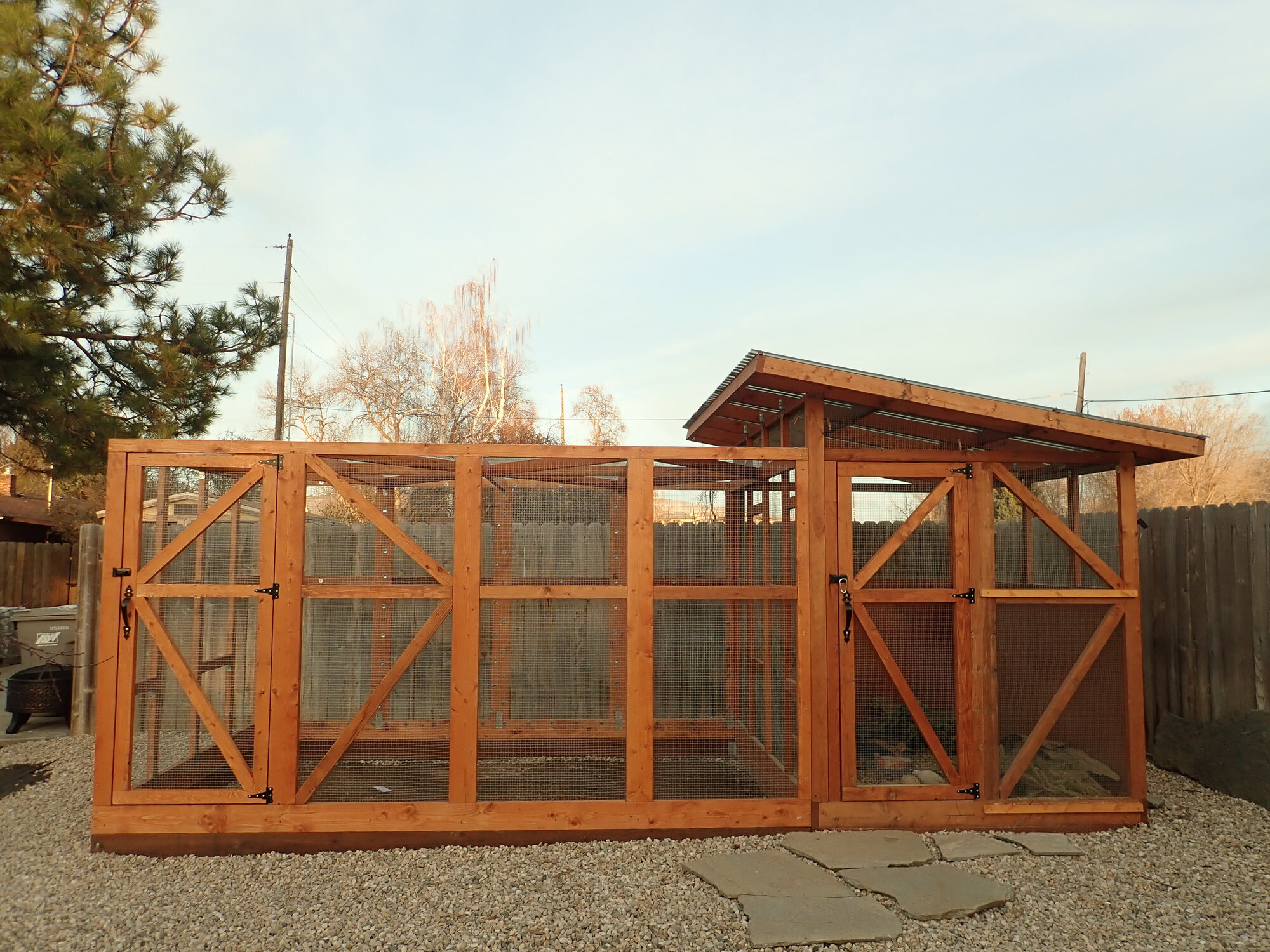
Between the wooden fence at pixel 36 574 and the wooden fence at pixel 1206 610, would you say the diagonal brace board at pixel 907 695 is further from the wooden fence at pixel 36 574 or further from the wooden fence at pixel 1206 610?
the wooden fence at pixel 36 574

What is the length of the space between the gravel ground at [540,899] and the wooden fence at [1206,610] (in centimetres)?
91

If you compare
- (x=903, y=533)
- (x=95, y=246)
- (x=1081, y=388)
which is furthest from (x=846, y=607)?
(x=1081, y=388)

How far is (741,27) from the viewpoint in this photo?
8.31 metres

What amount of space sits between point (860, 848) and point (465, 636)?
224cm

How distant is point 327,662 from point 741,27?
751 centimetres

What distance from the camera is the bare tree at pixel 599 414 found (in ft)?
85.2

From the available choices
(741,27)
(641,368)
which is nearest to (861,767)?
(741,27)

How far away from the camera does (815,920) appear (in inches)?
125

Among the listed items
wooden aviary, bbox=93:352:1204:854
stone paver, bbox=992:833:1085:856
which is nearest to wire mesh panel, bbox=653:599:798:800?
wooden aviary, bbox=93:352:1204:854

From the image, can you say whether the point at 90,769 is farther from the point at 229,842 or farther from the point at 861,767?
the point at 861,767

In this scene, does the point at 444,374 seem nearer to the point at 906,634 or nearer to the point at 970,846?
the point at 906,634

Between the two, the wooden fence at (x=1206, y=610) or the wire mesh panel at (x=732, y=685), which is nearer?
the wire mesh panel at (x=732, y=685)

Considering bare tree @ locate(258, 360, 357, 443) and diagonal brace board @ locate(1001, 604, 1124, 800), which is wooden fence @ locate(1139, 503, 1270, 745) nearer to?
diagonal brace board @ locate(1001, 604, 1124, 800)

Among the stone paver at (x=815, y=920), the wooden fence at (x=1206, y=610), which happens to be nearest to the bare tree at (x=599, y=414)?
the wooden fence at (x=1206, y=610)
